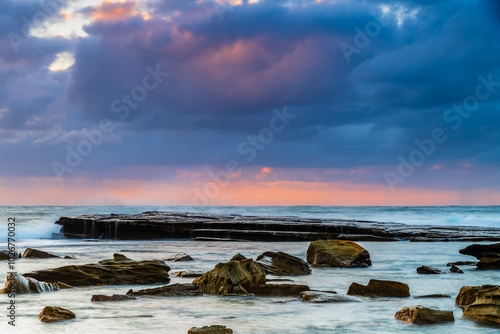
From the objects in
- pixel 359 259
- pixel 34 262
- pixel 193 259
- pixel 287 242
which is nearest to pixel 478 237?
pixel 287 242

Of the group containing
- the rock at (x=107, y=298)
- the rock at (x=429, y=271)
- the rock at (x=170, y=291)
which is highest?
the rock at (x=429, y=271)

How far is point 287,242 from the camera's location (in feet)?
70.7

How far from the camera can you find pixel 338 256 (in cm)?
1191

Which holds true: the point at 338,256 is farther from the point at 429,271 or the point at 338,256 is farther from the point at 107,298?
the point at 107,298

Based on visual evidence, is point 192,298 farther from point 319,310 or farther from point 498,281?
point 498,281

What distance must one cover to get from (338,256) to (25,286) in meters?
6.42

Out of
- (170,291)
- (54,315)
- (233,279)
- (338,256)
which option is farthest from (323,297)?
(338,256)

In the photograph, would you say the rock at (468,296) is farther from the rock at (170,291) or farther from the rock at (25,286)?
the rock at (25,286)

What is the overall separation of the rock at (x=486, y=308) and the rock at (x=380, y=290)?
61.1 inches

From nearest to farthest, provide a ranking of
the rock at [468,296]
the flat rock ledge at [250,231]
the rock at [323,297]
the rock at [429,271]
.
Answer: the rock at [468,296] → the rock at [323,297] → the rock at [429,271] → the flat rock ledge at [250,231]

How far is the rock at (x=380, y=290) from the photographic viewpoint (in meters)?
7.69

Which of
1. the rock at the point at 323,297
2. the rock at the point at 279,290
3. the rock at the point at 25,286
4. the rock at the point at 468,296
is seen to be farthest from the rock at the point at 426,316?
the rock at the point at 25,286

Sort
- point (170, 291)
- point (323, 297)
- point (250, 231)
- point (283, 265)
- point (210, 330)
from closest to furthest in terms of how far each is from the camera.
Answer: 1. point (210, 330)
2. point (323, 297)
3. point (170, 291)
4. point (283, 265)
5. point (250, 231)

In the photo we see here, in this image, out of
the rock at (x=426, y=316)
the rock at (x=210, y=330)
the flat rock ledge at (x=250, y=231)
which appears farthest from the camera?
the flat rock ledge at (x=250, y=231)
